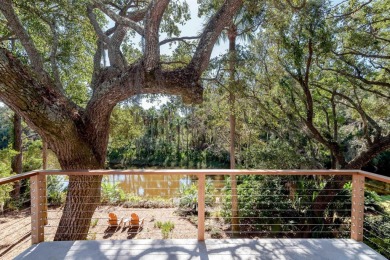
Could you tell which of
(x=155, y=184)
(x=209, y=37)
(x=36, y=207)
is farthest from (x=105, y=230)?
(x=155, y=184)

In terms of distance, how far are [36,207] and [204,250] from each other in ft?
5.94

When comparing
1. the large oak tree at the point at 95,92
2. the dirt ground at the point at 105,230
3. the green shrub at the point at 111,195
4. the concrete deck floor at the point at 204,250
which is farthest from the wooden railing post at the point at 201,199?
the green shrub at the point at 111,195

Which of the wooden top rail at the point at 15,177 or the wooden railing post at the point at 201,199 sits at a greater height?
the wooden top rail at the point at 15,177

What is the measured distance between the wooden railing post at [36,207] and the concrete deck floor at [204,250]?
0.11m

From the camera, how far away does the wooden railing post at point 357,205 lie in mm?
2775

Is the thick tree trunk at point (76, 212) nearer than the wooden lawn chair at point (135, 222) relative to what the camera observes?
Yes

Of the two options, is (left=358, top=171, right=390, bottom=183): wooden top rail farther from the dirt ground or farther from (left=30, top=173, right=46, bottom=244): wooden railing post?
the dirt ground

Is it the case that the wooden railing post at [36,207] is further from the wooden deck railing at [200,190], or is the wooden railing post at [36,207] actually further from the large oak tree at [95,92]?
the large oak tree at [95,92]

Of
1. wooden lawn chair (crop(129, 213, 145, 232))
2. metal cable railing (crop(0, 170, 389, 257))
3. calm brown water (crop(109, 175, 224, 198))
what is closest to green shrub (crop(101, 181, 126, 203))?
metal cable railing (crop(0, 170, 389, 257))

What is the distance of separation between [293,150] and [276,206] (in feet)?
5.52

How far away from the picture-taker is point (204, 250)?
2617 mm

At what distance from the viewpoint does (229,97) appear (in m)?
6.29

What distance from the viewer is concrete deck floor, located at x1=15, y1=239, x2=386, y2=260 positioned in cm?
248

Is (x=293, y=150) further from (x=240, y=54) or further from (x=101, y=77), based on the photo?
(x=101, y=77)
